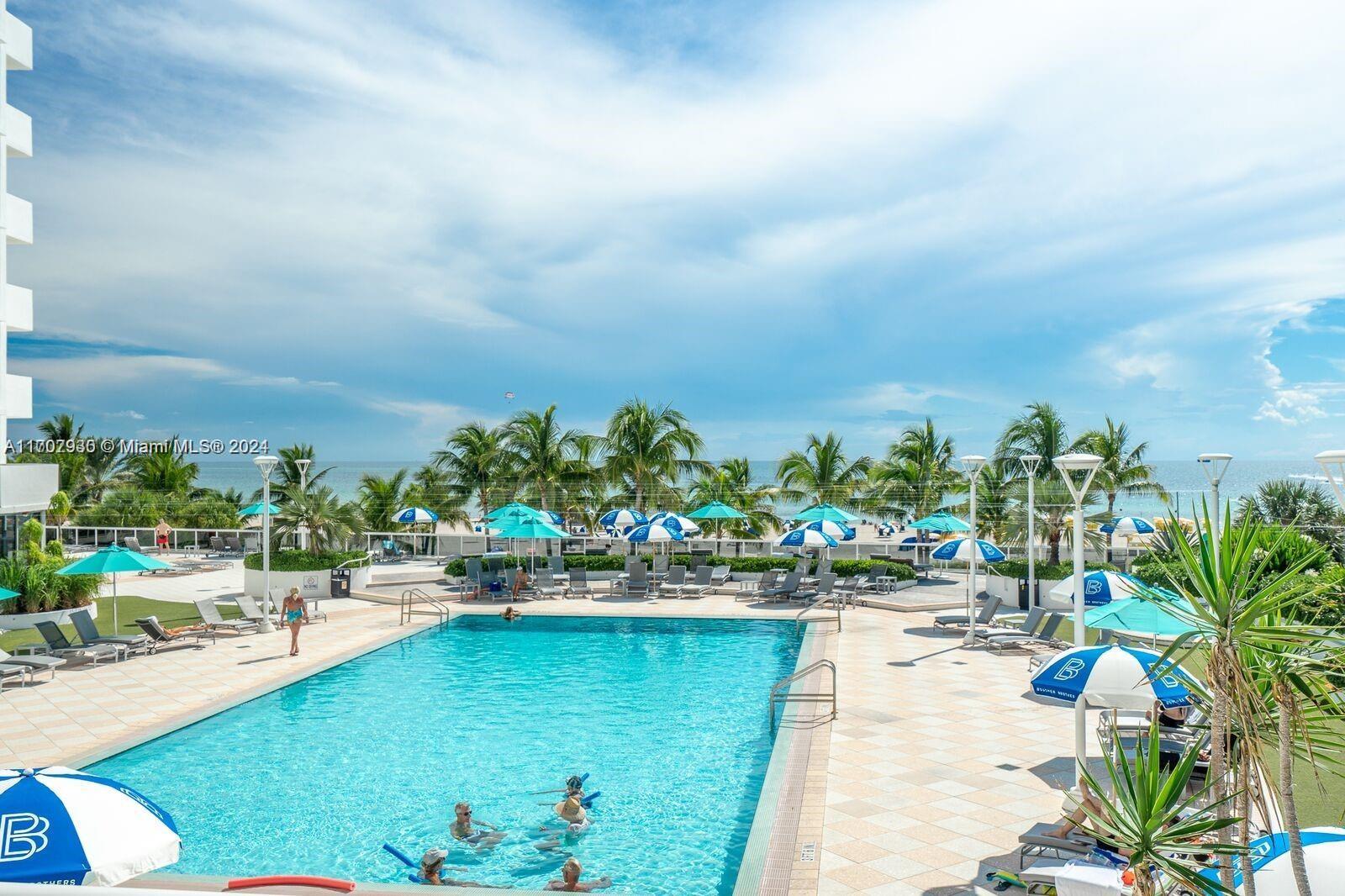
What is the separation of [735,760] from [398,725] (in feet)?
16.8

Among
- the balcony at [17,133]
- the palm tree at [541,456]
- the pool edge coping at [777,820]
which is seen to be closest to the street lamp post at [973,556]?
the pool edge coping at [777,820]

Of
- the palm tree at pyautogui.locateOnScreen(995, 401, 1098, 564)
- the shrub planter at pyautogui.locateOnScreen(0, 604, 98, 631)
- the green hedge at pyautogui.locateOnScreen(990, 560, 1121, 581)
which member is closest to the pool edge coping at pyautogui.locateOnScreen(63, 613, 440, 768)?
the shrub planter at pyautogui.locateOnScreen(0, 604, 98, 631)

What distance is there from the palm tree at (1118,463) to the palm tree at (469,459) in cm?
2204

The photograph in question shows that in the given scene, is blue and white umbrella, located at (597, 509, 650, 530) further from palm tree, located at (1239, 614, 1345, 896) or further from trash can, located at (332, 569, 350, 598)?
palm tree, located at (1239, 614, 1345, 896)

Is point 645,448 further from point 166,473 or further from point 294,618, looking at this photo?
point 166,473

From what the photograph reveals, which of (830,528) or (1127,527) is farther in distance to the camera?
(1127,527)

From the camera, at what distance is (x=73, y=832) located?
15.8 feet

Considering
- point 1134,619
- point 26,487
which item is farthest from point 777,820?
point 26,487

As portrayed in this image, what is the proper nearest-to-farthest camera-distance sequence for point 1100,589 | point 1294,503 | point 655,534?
point 1100,589
point 655,534
point 1294,503

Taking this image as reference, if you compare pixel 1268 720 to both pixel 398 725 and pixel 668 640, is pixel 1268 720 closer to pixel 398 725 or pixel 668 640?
pixel 398 725

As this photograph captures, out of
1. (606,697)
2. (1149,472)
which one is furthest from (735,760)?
(1149,472)

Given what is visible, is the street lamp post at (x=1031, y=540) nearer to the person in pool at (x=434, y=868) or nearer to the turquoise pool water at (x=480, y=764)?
the turquoise pool water at (x=480, y=764)

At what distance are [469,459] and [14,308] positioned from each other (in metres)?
16.3

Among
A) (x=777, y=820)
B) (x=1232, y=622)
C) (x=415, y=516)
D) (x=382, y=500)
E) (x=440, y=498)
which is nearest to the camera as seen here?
(x=1232, y=622)
